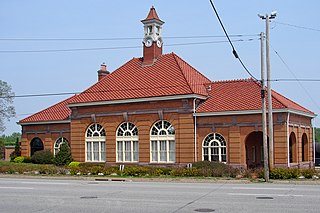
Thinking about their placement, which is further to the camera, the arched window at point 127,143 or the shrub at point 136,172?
the arched window at point 127,143

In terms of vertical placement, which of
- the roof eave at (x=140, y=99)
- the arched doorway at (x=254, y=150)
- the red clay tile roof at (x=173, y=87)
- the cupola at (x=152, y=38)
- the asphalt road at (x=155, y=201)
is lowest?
the asphalt road at (x=155, y=201)

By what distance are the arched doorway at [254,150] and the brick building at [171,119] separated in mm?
77

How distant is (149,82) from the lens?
133 feet

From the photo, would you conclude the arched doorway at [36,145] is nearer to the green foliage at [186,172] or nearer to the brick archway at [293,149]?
the green foliage at [186,172]

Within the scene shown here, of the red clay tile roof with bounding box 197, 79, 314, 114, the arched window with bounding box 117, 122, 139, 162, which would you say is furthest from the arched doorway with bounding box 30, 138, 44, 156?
the red clay tile roof with bounding box 197, 79, 314, 114

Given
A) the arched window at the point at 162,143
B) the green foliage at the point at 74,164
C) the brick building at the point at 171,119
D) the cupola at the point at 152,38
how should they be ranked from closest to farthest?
the brick building at the point at 171,119
the arched window at the point at 162,143
the green foliage at the point at 74,164
the cupola at the point at 152,38

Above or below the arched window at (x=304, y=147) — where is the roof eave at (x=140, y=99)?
above

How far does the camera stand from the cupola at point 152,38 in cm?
4281

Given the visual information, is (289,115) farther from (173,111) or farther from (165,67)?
(165,67)

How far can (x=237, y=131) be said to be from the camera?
116ft

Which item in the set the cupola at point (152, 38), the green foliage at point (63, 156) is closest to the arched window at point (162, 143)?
the cupola at point (152, 38)

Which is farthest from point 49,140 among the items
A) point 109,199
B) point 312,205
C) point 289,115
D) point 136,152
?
point 312,205

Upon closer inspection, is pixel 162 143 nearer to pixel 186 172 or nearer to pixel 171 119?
pixel 171 119

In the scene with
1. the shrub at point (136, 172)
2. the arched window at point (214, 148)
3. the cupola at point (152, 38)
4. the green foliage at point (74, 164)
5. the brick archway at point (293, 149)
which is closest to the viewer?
the shrub at point (136, 172)
